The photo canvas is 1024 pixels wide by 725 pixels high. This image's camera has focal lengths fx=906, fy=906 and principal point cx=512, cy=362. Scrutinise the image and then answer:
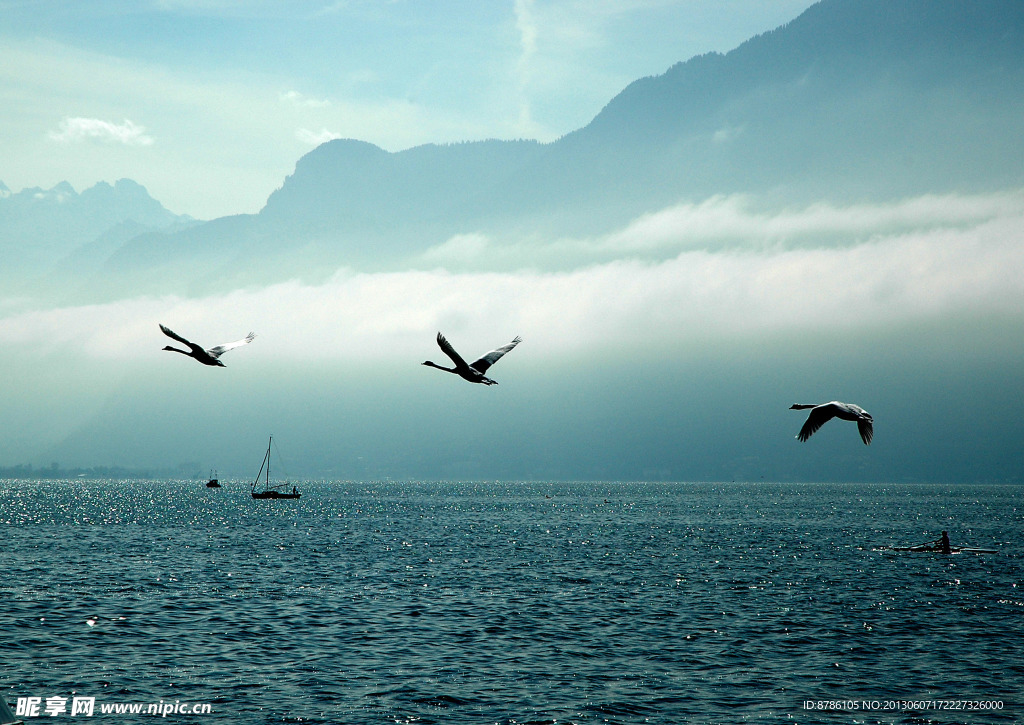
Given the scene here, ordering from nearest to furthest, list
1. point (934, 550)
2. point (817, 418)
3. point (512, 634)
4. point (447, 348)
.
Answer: point (817, 418), point (447, 348), point (512, 634), point (934, 550)

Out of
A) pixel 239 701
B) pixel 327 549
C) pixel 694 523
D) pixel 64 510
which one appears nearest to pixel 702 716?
pixel 239 701

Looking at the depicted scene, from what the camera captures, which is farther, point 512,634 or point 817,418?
point 512,634

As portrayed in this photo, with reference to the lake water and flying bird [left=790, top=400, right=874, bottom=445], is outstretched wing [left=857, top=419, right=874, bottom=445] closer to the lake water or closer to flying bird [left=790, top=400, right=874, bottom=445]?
flying bird [left=790, top=400, right=874, bottom=445]

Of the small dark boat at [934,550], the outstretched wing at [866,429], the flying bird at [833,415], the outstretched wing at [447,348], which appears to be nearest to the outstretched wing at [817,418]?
the flying bird at [833,415]

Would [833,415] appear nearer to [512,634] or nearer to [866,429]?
[866,429]

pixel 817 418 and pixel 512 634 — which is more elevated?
pixel 817 418

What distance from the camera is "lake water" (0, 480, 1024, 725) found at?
3219 cm

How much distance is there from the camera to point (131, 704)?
31234mm

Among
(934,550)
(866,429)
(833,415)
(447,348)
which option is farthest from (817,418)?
(934,550)

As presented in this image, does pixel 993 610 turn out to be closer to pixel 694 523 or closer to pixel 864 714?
pixel 864 714

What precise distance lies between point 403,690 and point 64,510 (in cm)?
16800

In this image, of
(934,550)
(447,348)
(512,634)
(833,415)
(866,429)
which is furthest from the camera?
(934,550)

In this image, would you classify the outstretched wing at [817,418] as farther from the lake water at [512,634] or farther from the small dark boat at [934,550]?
the small dark boat at [934,550]

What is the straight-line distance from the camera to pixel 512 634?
4344cm
